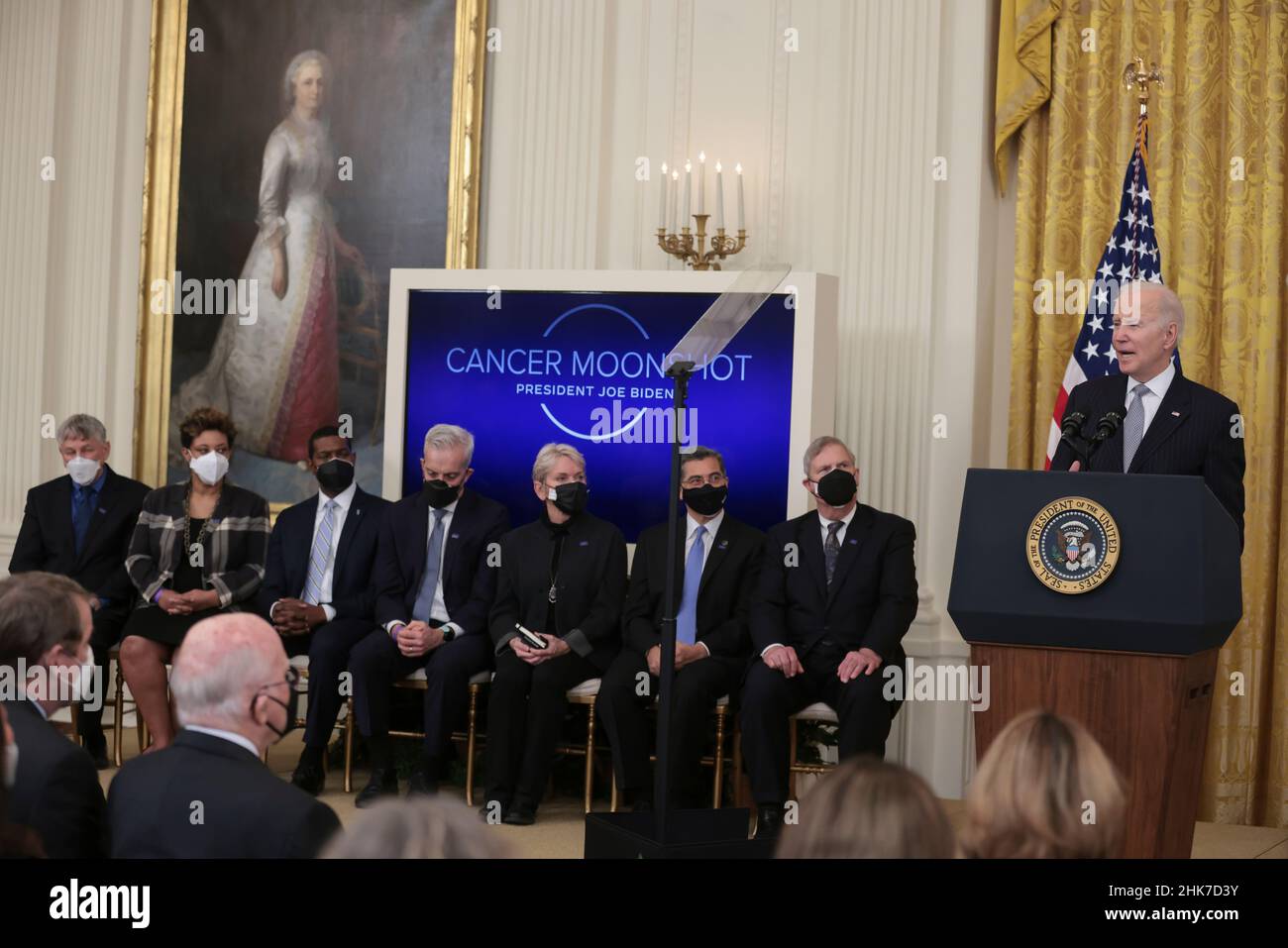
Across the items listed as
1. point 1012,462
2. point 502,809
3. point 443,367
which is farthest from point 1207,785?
point 443,367

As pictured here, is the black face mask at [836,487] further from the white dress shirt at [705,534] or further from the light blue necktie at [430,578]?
the light blue necktie at [430,578]

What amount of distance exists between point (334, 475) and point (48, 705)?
137 inches

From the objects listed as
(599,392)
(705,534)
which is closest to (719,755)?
(705,534)

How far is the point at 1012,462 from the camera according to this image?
6.96 metres

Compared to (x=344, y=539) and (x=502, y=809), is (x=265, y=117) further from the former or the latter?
(x=502, y=809)

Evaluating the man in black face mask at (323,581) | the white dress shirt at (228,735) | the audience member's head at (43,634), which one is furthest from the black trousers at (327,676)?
the white dress shirt at (228,735)

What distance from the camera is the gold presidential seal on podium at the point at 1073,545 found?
3.97m

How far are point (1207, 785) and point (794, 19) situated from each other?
399 cm

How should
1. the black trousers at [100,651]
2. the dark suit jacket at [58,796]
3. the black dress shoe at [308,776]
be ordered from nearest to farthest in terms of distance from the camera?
the dark suit jacket at [58,796] < the black dress shoe at [308,776] < the black trousers at [100,651]

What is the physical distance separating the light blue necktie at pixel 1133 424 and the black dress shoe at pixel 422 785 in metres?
3.04

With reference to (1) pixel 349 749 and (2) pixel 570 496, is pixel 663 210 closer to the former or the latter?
(2) pixel 570 496

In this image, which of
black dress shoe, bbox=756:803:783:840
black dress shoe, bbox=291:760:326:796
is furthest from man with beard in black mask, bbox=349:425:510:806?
black dress shoe, bbox=756:803:783:840

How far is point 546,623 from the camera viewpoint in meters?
6.38
